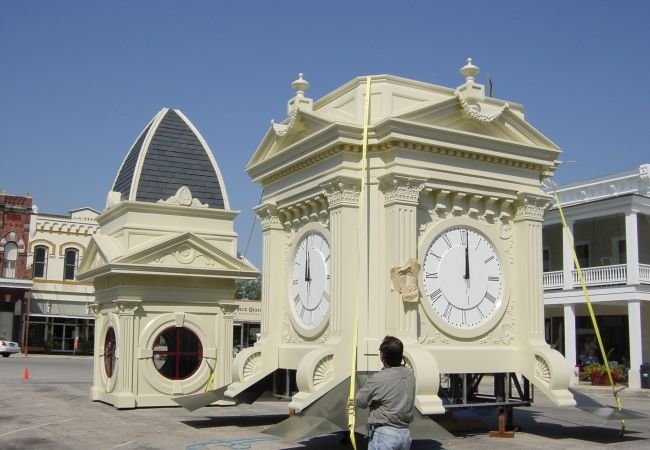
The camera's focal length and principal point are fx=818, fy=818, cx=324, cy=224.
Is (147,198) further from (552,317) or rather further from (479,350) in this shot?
(552,317)

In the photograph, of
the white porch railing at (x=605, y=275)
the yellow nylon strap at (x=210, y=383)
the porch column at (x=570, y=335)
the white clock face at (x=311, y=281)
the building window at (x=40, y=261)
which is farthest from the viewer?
the building window at (x=40, y=261)

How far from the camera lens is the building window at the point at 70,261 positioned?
5331 cm

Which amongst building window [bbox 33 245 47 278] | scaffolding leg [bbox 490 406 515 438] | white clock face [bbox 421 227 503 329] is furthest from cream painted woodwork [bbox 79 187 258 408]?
building window [bbox 33 245 47 278]

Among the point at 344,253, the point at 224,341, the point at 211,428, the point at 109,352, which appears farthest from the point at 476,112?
the point at 109,352

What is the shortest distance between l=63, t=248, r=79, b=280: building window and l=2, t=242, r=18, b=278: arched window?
3.19 m

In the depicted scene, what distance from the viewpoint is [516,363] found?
12.8 metres

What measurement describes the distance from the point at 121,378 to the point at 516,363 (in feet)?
34.2

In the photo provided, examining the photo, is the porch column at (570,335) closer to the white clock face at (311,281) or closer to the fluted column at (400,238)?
the white clock face at (311,281)

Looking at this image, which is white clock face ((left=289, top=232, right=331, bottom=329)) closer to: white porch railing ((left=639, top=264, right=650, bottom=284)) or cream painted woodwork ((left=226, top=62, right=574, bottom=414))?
cream painted woodwork ((left=226, top=62, right=574, bottom=414))

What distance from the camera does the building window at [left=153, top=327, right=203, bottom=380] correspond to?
20.4 meters

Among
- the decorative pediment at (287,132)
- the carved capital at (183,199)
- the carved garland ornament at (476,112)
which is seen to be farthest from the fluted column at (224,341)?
the carved garland ornament at (476,112)

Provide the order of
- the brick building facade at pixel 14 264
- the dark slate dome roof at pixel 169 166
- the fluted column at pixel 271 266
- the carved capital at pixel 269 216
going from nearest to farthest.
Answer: the fluted column at pixel 271 266 < the carved capital at pixel 269 216 < the dark slate dome roof at pixel 169 166 < the brick building facade at pixel 14 264

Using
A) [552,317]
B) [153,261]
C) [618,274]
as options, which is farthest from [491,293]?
[552,317]

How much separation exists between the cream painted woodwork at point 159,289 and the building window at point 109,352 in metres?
0.13
